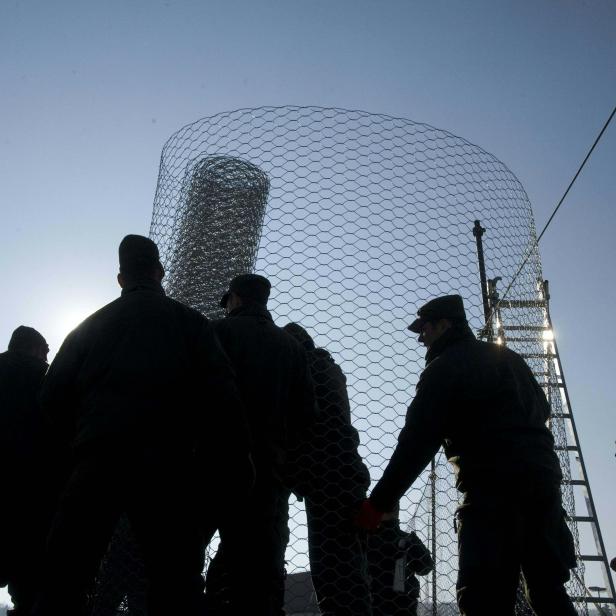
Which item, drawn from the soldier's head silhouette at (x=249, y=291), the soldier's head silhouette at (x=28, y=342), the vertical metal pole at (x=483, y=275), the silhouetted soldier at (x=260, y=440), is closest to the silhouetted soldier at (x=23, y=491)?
the soldier's head silhouette at (x=28, y=342)

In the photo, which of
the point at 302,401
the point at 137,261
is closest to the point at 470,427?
the point at 302,401

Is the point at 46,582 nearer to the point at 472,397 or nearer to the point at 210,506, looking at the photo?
the point at 210,506

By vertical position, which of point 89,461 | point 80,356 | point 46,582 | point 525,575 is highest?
point 80,356

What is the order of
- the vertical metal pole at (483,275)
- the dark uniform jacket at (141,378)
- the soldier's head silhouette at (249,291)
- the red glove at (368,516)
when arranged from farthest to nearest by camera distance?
the vertical metal pole at (483,275)
the soldier's head silhouette at (249,291)
the red glove at (368,516)
the dark uniform jacket at (141,378)

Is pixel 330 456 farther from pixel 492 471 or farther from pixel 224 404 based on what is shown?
pixel 224 404

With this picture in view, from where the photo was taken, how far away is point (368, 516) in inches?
90.9

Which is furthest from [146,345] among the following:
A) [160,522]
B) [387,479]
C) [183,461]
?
[387,479]

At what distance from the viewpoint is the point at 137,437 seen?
173cm

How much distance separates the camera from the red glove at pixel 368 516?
2.29 metres

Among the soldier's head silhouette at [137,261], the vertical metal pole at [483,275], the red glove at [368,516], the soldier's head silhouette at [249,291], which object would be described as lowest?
the red glove at [368,516]

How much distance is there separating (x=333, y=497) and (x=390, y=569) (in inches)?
23.9

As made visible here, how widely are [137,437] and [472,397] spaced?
3.60 feet

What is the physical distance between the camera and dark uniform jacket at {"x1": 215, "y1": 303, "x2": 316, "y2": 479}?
7.30 ft

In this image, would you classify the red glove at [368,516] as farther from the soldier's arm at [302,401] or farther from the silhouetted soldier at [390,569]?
the silhouetted soldier at [390,569]
